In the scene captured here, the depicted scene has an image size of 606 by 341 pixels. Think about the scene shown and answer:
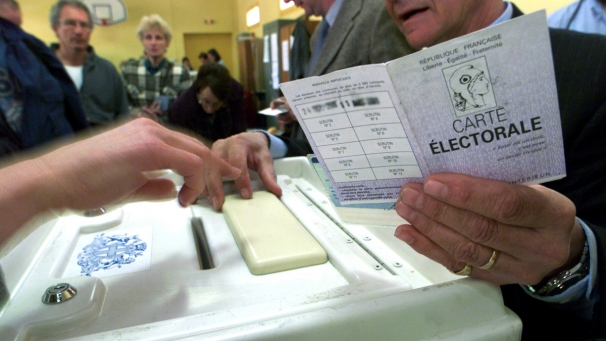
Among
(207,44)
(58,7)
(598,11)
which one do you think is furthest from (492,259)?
(207,44)

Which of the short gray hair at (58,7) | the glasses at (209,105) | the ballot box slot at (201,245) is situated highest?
the short gray hair at (58,7)

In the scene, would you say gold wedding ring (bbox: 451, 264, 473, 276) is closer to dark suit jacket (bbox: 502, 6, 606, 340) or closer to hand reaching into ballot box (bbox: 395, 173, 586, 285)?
hand reaching into ballot box (bbox: 395, 173, 586, 285)

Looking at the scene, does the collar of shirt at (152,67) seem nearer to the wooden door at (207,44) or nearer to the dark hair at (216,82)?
the dark hair at (216,82)

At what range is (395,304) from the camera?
0.42 m

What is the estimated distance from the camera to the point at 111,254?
61 centimetres

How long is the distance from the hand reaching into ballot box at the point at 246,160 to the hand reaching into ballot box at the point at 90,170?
0.94ft

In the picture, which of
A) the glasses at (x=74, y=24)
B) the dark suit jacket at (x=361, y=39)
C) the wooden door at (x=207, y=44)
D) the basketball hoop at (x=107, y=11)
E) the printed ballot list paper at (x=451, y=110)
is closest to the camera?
the printed ballot list paper at (x=451, y=110)

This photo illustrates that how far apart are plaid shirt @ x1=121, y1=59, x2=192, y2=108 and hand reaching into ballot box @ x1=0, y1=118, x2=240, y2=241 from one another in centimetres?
227

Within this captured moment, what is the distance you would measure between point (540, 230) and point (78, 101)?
158cm

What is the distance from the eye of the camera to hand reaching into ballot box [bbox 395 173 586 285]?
1.30ft

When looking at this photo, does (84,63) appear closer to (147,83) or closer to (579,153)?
(147,83)

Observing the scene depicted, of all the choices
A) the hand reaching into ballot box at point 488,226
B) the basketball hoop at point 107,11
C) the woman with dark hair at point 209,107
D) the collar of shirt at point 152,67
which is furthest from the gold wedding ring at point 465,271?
the basketball hoop at point 107,11

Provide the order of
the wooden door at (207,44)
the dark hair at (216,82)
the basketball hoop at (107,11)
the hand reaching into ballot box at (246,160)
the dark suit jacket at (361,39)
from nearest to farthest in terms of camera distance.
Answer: the hand reaching into ballot box at (246,160) → the dark suit jacket at (361,39) → the dark hair at (216,82) → the basketball hoop at (107,11) → the wooden door at (207,44)

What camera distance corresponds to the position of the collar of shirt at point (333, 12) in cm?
137
